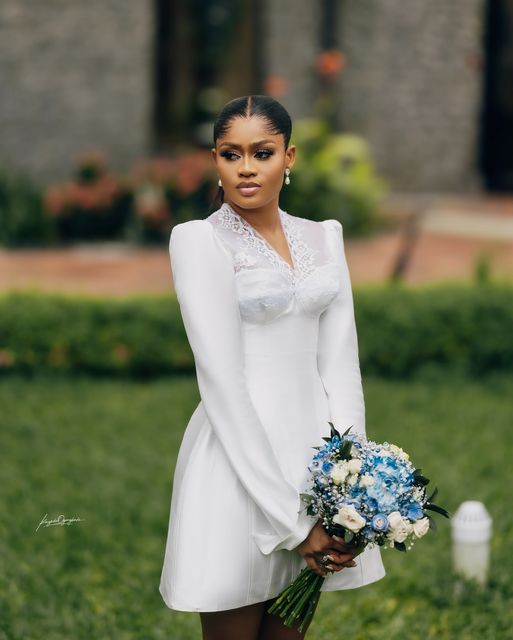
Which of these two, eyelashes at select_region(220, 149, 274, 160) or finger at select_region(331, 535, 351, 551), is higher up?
eyelashes at select_region(220, 149, 274, 160)

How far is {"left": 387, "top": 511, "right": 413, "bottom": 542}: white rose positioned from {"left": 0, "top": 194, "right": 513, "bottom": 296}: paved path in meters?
5.43

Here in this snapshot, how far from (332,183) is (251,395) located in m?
7.52

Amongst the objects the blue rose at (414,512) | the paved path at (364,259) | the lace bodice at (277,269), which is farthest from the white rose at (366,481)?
the paved path at (364,259)

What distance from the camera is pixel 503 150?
13.0 m

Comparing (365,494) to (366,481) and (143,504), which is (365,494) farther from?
(143,504)

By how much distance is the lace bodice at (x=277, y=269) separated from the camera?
253 centimetres

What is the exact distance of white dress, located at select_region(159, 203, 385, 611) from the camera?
248 centimetres

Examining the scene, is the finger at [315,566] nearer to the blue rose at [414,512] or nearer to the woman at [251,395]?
the woman at [251,395]

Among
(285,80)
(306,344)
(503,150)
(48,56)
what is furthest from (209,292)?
(503,150)

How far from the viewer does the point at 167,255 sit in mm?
9578

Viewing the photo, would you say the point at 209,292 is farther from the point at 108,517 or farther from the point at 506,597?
the point at 108,517

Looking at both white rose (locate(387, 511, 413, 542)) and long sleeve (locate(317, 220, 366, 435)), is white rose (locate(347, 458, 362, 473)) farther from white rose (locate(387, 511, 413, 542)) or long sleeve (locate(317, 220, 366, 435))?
long sleeve (locate(317, 220, 366, 435))

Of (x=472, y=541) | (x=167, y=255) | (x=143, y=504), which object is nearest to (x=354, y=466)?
(x=472, y=541)

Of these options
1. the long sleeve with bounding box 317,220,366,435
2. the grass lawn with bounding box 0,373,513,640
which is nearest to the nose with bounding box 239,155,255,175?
the long sleeve with bounding box 317,220,366,435
